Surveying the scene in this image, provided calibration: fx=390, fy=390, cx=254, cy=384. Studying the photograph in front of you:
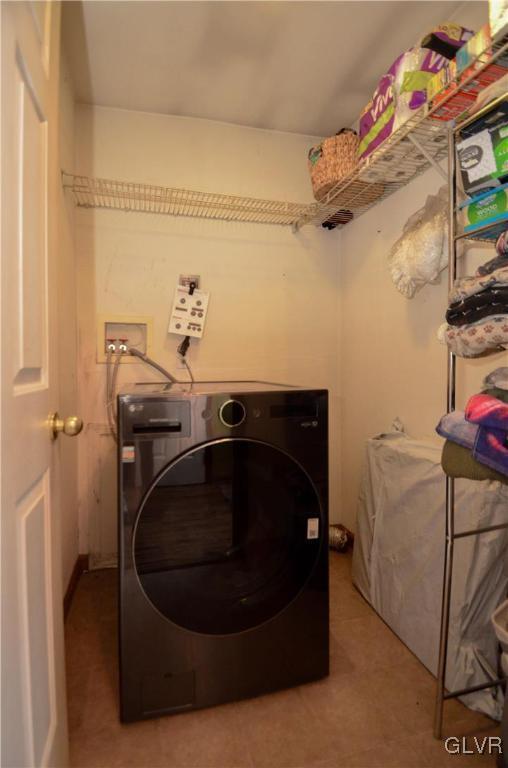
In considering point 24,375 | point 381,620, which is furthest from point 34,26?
point 381,620

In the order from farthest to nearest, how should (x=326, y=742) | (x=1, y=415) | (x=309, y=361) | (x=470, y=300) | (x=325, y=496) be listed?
1. (x=309, y=361)
2. (x=325, y=496)
3. (x=326, y=742)
4. (x=470, y=300)
5. (x=1, y=415)

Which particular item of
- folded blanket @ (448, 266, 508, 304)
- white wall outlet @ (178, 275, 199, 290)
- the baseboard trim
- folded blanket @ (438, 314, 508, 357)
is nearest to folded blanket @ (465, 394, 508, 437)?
folded blanket @ (438, 314, 508, 357)

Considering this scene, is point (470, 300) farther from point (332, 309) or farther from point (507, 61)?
point (332, 309)

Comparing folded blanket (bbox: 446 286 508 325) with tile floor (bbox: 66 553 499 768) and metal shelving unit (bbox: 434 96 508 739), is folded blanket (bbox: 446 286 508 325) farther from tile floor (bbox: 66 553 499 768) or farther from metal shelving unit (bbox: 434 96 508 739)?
tile floor (bbox: 66 553 499 768)

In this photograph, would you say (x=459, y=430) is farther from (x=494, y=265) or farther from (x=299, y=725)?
(x=299, y=725)

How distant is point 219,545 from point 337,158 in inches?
61.3

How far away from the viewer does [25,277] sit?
69cm

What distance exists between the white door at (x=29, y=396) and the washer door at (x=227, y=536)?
27 centimetres

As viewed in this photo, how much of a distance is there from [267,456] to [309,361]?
1.17m

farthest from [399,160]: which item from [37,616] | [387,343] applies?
[37,616]

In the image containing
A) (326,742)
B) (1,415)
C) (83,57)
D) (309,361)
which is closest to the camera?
(1,415)

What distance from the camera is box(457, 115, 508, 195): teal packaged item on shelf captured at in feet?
3.06

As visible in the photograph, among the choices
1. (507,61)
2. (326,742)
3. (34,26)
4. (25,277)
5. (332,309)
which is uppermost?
(507,61)

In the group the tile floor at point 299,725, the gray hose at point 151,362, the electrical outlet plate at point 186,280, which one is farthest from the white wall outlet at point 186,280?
the tile floor at point 299,725
